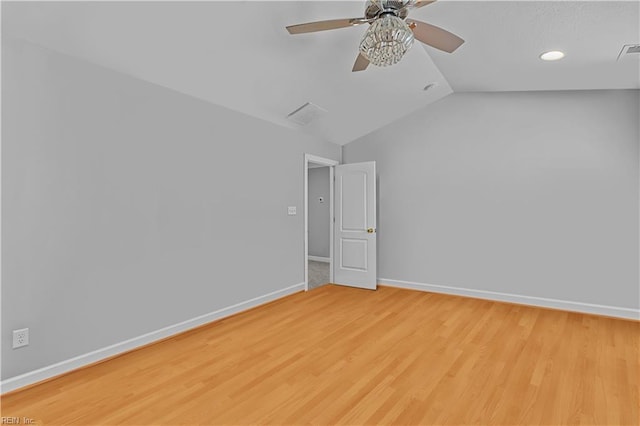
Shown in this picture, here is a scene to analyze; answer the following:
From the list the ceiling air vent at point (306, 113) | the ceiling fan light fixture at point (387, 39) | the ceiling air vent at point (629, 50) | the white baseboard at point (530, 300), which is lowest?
the white baseboard at point (530, 300)

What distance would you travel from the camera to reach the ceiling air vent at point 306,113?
164 inches

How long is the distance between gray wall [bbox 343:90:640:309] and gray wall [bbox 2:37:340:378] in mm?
2379

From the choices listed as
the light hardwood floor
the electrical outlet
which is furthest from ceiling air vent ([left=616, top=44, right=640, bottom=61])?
the electrical outlet

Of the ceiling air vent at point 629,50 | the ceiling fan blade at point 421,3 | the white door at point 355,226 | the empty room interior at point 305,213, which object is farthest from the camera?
the white door at point 355,226

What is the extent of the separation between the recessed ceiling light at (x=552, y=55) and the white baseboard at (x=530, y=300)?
2877mm

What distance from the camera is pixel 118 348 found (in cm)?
279

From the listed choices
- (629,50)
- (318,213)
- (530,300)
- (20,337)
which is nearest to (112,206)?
(20,337)

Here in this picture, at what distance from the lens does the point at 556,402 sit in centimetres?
215

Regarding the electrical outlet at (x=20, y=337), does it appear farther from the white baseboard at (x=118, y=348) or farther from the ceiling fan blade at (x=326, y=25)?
the ceiling fan blade at (x=326, y=25)

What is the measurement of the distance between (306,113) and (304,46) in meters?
1.30

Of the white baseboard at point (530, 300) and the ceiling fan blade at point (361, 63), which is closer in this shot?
the ceiling fan blade at point (361, 63)

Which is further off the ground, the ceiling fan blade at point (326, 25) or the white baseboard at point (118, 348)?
the ceiling fan blade at point (326, 25)

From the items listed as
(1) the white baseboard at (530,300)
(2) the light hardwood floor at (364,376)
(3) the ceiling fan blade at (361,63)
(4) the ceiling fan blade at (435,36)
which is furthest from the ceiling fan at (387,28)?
→ (1) the white baseboard at (530,300)

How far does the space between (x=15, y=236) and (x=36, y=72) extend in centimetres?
116
